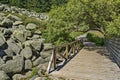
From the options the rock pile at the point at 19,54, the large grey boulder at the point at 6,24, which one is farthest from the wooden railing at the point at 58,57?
the large grey boulder at the point at 6,24

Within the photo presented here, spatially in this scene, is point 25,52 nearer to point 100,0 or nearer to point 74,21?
point 74,21

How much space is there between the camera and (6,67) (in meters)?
21.3

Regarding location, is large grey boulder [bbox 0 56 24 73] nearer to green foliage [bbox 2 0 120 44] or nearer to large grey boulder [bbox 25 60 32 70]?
large grey boulder [bbox 25 60 32 70]

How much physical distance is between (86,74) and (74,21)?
8666 mm

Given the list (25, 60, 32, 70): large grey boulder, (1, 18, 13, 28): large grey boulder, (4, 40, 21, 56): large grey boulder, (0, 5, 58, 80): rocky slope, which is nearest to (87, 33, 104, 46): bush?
(0, 5, 58, 80): rocky slope

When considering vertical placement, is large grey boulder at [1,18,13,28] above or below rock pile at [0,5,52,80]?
above

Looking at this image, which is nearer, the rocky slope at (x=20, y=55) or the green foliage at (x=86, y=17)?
the green foliage at (x=86, y=17)

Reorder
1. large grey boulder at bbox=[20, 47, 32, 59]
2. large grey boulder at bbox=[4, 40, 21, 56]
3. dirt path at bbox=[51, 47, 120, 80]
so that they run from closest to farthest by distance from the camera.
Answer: dirt path at bbox=[51, 47, 120, 80] → large grey boulder at bbox=[20, 47, 32, 59] → large grey boulder at bbox=[4, 40, 21, 56]

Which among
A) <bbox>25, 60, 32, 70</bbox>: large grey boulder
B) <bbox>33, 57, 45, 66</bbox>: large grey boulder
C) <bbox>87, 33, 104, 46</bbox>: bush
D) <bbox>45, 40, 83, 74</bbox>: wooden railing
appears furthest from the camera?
<bbox>87, 33, 104, 46</bbox>: bush

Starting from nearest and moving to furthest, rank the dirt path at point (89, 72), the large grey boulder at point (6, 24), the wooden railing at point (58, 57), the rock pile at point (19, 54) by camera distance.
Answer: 1. the dirt path at point (89, 72)
2. the wooden railing at point (58, 57)
3. the rock pile at point (19, 54)
4. the large grey boulder at point (6, 24)

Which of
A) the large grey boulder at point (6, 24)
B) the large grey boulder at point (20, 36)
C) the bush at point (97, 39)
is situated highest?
the large grey boulder at point (6, 24)

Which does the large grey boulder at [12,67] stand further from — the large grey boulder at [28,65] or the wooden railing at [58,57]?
the wooden railing at [58,57]

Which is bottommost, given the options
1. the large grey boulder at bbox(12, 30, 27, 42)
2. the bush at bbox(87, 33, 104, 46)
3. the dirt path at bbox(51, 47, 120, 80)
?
the bush at bbox(87, 33, 104, 46)

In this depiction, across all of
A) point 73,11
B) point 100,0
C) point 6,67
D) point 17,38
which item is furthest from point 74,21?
point 17,38
